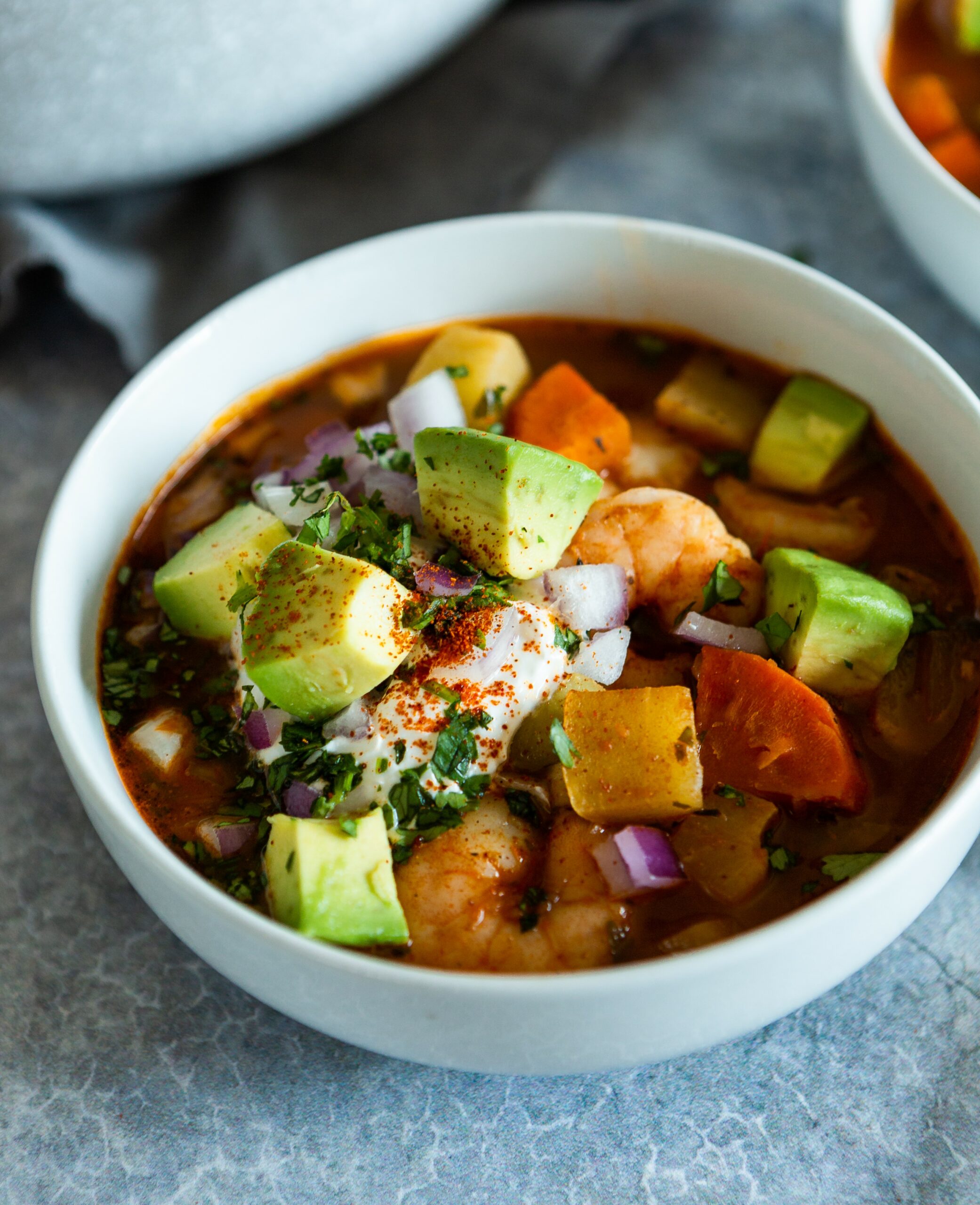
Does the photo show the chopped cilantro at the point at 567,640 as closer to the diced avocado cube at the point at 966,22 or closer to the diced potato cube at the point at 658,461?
the diced potato cube at the point at 658,461

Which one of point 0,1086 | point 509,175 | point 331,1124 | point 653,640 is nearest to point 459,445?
point 653,640

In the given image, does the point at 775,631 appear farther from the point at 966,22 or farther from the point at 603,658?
the point at 966,22

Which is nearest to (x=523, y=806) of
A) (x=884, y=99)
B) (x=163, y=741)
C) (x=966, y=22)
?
(x=163, y=741)

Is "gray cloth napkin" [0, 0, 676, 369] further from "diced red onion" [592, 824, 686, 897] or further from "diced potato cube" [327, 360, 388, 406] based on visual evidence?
"diced red onion" [592, 824, 686, 897]

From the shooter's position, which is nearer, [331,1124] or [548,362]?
[331,1124]

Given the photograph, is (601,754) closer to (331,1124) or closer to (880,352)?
(331,1124)
